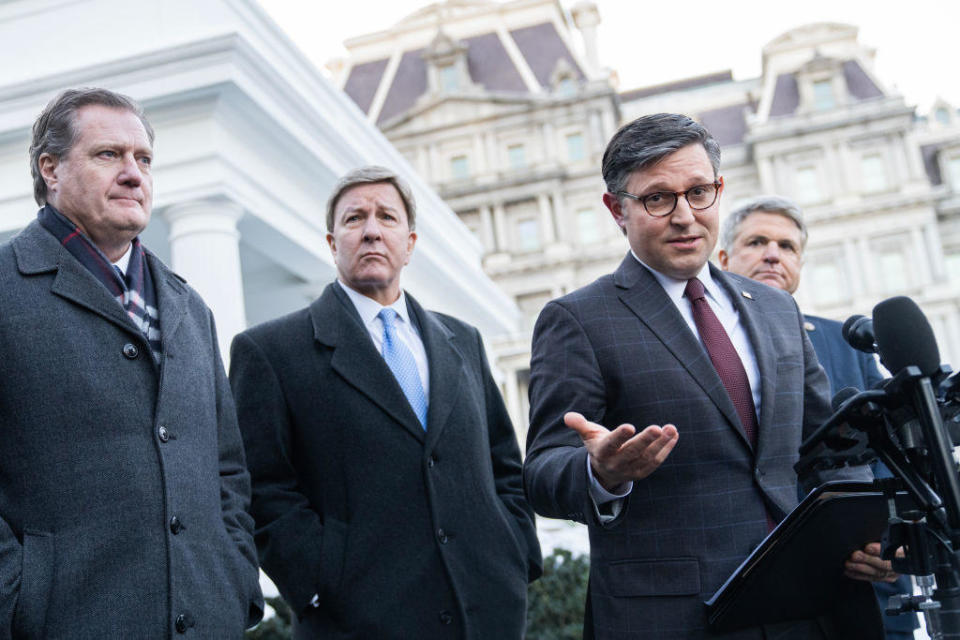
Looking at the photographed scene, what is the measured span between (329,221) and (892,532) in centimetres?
247

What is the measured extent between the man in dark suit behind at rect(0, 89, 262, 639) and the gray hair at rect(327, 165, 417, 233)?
0.93 m

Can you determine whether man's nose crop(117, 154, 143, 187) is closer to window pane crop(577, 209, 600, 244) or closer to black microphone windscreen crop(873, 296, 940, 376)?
black microphone windscreen crop(873, 296, 940, 376)

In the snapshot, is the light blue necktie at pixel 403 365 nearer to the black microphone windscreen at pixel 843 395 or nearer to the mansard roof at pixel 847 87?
the black microphone windscreen at pixel 843 395

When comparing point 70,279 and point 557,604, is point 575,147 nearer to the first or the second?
point 557,604

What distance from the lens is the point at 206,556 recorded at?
7.64 ft

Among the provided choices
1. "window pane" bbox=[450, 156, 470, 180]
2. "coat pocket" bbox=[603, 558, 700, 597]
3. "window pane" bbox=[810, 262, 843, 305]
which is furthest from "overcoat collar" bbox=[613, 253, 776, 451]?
"window pane" bbox=[450, 156, 470, 180]

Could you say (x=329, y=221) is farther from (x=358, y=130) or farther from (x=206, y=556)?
(x=358, y=130)

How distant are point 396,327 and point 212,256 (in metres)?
3.47

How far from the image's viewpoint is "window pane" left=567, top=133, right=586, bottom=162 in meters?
38.4

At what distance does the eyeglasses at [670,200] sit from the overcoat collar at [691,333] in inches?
7.5

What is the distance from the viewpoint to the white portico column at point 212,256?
6.35 m

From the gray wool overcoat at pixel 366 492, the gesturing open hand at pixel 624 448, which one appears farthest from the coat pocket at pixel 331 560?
the gesturing open hand at pixel 624 448

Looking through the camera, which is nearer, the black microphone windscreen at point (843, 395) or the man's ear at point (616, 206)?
the black microphone windscreen at point (843, 395)

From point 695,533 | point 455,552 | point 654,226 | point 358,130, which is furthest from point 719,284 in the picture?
point 358,130
